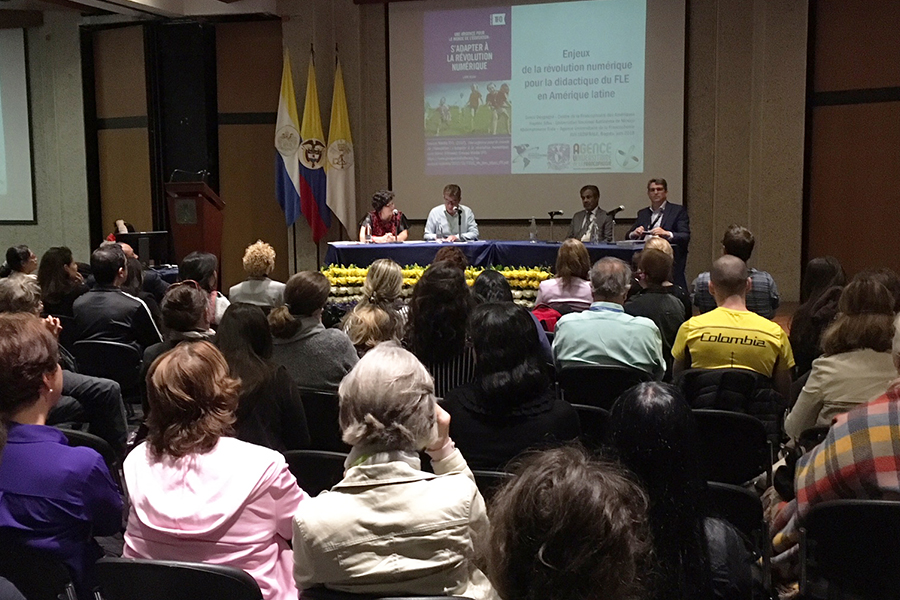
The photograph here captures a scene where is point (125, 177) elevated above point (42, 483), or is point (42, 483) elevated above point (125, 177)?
point (125, 177)

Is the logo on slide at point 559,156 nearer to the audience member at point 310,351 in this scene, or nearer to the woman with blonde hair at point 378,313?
the woman with blonde hair at point 378,313

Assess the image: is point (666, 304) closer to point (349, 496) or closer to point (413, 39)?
point (349, 496)

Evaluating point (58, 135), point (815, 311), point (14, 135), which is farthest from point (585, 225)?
point (14, 135)

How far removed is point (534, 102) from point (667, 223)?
2270 mm

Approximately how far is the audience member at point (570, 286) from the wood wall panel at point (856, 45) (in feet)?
16.4

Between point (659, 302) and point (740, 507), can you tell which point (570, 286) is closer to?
point (659, 302)

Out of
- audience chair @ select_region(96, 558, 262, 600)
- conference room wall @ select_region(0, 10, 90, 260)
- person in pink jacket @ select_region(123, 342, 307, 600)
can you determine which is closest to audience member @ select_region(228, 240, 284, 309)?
person in pink jacket @ select_region(123, 342, 307, 600)

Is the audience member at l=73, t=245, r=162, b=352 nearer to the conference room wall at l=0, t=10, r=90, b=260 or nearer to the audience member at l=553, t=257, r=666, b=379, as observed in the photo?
the audience member at l=553, t=257, r=666, b=379

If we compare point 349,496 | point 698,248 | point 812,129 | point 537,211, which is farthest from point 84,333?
point 812,129

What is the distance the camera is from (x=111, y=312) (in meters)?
4.62

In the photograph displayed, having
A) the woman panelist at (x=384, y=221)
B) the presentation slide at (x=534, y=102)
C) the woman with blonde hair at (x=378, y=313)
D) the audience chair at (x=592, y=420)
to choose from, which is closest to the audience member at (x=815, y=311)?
the audience chair at (x=592, y=420)

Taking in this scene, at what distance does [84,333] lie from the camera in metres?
4.64

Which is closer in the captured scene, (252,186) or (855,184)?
(855,184)

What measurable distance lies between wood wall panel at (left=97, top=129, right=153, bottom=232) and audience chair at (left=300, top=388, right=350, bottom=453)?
335 inches
